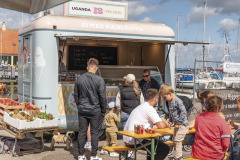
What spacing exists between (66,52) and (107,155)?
4.95m

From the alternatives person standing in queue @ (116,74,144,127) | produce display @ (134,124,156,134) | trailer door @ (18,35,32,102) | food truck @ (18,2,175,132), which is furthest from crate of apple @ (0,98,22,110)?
produce display @ (134,124,156,134)

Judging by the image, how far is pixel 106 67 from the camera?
9734 millimetres

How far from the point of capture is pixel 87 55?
11359mm

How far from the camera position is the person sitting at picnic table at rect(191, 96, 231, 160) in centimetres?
422

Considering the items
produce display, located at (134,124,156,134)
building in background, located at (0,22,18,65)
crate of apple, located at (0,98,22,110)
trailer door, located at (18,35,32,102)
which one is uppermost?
building in background, located at (0,22,18,65)

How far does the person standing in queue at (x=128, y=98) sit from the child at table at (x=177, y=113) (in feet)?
6.17

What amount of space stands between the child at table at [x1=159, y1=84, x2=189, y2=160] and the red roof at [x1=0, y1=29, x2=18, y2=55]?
4162 centimetres

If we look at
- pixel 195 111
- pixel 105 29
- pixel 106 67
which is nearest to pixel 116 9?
pixel 105 29

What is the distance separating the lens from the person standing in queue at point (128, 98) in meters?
7.23

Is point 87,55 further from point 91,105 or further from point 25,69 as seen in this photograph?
point 91,105

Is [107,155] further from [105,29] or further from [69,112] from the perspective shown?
[105,29]

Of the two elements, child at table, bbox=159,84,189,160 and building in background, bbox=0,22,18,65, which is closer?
child at table, bbox=159,84,189,160

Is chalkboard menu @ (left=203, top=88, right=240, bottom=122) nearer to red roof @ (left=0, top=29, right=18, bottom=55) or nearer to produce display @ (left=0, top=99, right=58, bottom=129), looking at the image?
produce display @ (left=0, top=99, right=58, bottom=129)

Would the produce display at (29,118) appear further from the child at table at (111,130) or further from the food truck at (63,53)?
the child at table at (111,130)
